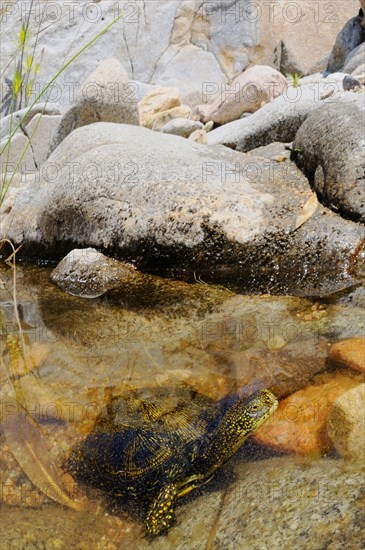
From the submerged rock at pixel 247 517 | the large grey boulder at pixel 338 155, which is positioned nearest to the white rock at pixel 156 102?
the large grey boulder at pixel 338 155

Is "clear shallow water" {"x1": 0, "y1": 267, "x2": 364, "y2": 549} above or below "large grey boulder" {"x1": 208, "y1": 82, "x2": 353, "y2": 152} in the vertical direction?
below

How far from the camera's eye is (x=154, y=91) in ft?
35.1

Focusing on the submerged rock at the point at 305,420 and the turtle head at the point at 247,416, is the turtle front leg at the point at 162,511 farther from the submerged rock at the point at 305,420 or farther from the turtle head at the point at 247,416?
the submerged rock at the point at 305,420

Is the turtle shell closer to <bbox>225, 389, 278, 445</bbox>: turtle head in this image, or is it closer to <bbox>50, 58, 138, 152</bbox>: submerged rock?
<bbox>225, 389, 278, 445</bbox>: turtle head

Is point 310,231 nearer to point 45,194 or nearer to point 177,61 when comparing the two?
point 45,194

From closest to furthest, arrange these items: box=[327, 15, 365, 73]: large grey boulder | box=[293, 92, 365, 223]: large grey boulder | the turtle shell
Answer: the turtle shell, box=[293, 92, 365, 223]: large grey boulder, box=[327, 15, 365, 73]: large grey boulder

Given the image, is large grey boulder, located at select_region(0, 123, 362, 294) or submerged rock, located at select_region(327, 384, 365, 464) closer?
submerged rock, located at select_region(327, 384, 365, 464)

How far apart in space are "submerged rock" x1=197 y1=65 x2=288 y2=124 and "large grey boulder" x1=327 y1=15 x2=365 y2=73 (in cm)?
296

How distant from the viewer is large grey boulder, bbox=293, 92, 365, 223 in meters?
5.04

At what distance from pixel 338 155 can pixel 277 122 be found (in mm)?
2295

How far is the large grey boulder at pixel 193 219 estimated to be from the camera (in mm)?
4930

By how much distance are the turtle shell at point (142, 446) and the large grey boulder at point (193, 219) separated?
2.39 m

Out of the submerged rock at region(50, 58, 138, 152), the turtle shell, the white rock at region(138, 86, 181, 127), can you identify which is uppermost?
the submerged rock at region(50, 58, 138, 152)

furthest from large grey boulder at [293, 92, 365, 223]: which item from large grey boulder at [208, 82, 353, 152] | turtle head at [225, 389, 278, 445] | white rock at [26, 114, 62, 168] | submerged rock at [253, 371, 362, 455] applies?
white rock at [26, 114, 62, 168]
